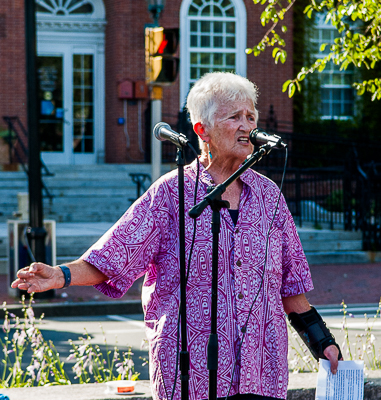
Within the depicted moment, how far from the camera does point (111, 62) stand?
65.3ft

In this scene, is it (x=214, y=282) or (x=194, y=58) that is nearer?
(x=214, y=282)

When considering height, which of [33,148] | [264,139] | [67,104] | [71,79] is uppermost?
[71,79]

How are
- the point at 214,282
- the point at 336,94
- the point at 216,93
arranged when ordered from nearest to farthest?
the point at 214,282, the point at 216,93, the point at 336,94

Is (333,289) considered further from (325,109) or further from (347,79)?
(347,79)

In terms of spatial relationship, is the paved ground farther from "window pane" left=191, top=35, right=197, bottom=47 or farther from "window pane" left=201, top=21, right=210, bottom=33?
"window pane" left=201, top=21, right=210, bottom=33

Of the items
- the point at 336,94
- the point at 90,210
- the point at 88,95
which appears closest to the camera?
the point at 90,210

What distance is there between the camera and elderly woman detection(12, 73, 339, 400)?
2824 mm

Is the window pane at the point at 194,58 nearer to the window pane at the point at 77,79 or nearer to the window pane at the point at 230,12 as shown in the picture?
the window pane at the point at 230,12

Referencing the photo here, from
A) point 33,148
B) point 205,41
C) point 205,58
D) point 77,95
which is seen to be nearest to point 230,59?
point 205,58

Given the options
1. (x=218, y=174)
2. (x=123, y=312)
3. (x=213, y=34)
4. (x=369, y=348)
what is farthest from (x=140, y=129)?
(x=218, y=174)

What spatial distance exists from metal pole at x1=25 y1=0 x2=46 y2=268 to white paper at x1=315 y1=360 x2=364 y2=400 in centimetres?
700

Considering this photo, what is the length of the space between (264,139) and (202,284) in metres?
0.60

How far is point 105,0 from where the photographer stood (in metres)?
20.0

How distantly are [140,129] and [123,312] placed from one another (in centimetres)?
1084
